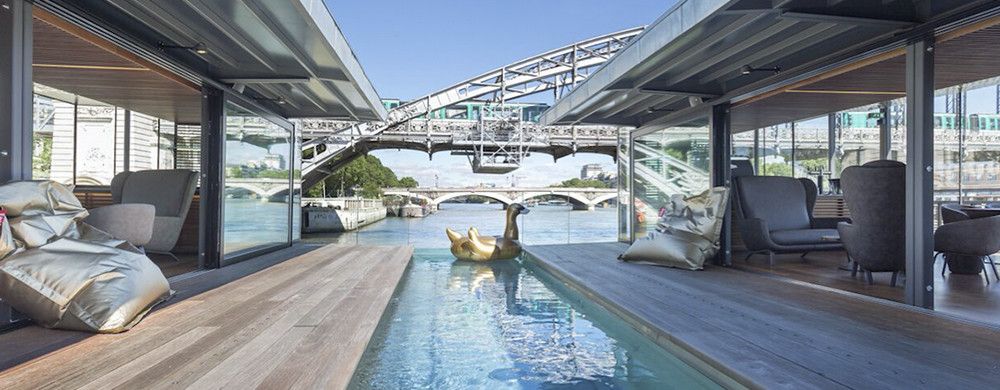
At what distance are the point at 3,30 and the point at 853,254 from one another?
5.65 metres

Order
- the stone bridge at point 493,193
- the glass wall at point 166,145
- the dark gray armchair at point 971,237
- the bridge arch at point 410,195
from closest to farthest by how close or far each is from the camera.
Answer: the dark gray armchair at point 971,237 → the glass wall at point 166,145 → the stone bridge at point 493,193 → the bridge arch at point 410,195

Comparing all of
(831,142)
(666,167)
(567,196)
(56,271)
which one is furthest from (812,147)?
(567,196)

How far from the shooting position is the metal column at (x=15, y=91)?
265 cm

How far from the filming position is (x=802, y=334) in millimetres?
2768

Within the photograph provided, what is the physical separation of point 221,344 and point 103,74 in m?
4.87

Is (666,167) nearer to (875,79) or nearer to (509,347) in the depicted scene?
(875,79)

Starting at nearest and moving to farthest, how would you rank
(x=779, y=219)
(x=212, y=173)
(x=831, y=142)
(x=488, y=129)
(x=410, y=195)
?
(x=212, y=173) → (x=779, y=219) → (x=831, y=142) → (x=488, y=129) → (x=410, y=195)

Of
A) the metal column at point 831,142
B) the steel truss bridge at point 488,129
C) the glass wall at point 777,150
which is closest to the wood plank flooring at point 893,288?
the glass wall at point 777,150

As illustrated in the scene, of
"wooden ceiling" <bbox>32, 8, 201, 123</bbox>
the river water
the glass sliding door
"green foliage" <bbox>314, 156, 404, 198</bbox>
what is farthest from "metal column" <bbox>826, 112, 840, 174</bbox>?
"green foliage" <bbox>314, 156, 404, 198</bbox>

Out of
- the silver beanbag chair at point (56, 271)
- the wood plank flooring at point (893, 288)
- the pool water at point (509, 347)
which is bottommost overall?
the pool water at point (509, 347)

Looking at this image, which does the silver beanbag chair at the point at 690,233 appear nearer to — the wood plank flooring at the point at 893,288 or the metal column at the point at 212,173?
the wood plank flooring at the point at 893,288

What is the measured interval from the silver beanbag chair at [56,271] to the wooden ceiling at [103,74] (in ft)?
3.93

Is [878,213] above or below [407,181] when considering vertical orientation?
below

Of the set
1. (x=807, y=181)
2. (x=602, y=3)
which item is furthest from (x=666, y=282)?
(x=602, y=3)
